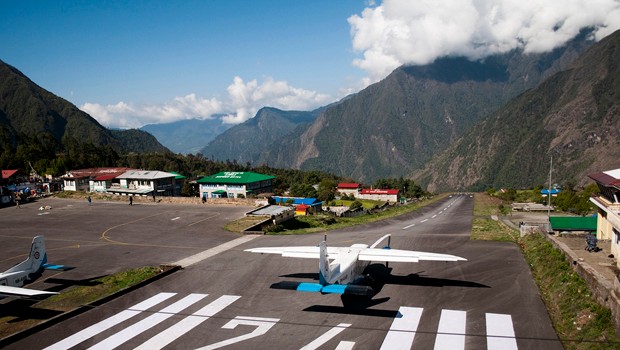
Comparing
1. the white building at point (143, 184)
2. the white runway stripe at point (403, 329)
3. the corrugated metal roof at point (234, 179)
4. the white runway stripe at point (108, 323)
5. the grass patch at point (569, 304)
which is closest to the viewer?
the grass patch at point (569, 304)

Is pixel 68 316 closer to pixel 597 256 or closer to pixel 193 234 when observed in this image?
pixel 193 234

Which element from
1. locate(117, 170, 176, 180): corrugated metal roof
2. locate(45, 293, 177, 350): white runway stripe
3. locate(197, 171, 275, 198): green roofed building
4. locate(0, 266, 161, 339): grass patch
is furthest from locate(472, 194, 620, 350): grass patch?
locate(117, 170, 176, 180): corrugated metal roof

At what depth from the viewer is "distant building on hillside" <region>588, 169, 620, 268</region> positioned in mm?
27453

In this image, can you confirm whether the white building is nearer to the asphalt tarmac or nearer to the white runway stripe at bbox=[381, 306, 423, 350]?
the asphalt tarmac

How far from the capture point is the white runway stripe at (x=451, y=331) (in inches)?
730

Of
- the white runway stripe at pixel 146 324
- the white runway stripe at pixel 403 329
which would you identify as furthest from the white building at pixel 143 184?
the white runway stripe at pixel 403 329

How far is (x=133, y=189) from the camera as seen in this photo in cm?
9006

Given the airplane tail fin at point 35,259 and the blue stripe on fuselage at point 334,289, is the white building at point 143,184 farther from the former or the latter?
the blue stripe on fuselage at point 334,289

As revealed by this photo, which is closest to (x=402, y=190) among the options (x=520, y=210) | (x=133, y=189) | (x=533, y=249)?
(x=520, y=210)

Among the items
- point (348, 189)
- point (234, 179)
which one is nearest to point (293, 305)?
point (234, 179)

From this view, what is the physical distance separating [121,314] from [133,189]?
72604mm

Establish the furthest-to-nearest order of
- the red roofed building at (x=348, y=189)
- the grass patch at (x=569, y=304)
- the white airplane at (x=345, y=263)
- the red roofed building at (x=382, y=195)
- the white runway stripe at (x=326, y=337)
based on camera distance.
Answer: the red roofed building at (x=348, y=189) < the red roofed building at (x=382, y=195) < the white airplane at (x=345, y=263) < the white runway stripe at (x=326, y=337) < the grass patch at (x=569, y=304)

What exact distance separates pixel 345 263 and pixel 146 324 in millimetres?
11446

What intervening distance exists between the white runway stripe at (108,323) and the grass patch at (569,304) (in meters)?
21.8
